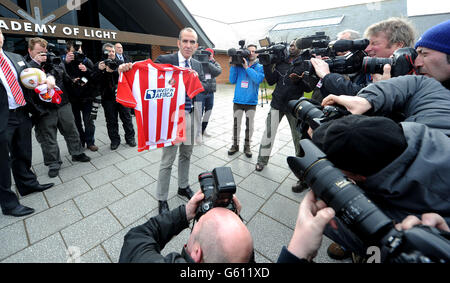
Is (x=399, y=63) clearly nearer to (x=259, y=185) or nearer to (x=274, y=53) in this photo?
(x=274, y=53)

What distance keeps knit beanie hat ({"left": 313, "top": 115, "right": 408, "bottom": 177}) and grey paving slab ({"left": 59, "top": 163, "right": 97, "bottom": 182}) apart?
3.95 metres

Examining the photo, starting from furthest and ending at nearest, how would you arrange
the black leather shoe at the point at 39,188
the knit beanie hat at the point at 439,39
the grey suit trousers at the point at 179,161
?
the black leather shoe at the point at 39,188
the grey suit trousers at the point at 179,161
the knit beanie hat at the point at 439,39

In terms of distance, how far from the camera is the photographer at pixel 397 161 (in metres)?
0.72

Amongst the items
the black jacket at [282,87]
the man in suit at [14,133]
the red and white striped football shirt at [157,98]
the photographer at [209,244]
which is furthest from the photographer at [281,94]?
the man in suit at [14,133]

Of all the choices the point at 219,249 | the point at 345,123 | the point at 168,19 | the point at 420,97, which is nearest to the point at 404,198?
the point at 345,123

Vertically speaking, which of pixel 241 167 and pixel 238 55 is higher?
pixel 238 55

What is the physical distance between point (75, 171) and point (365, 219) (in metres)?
4.24

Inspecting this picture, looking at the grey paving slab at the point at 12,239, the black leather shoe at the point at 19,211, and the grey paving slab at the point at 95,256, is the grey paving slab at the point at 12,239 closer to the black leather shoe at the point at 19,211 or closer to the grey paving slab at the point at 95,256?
the black leather shoe at the point at 19,211

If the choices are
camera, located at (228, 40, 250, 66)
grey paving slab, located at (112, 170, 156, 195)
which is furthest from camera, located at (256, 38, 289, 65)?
grey paving slab, located at (112, 170, 156, 195)

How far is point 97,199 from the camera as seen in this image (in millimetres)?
2742

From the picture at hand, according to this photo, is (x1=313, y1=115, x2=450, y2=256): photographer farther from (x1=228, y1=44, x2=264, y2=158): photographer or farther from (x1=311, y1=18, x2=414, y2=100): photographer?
(x1=228, y1=44, x2=264, y2=158): photographer

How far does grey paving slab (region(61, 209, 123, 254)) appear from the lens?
80.4 inches

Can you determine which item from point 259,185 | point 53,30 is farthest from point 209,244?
point 53,30

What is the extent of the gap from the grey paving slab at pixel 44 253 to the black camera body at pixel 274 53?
360 centimetres
